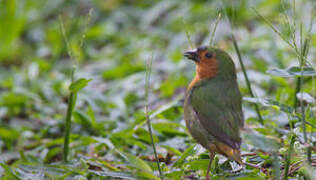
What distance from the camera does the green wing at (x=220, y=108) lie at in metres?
2.14

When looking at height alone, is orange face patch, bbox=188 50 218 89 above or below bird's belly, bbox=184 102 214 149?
above

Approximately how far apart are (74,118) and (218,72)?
4.70ft

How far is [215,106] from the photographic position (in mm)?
2236

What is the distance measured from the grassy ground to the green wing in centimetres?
9

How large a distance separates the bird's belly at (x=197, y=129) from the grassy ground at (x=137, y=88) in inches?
5.9

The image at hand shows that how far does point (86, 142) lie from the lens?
316 cm

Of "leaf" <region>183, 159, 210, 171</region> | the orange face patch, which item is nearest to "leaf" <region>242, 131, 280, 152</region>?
"leaf" <region>183, 159, 210, 171</region>

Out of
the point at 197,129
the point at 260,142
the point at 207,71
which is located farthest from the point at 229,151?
the point at 207,71

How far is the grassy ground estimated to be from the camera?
229 cm

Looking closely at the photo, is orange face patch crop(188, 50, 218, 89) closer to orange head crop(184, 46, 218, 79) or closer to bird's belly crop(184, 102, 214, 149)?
orange head crop(184, 46, 218, 79)

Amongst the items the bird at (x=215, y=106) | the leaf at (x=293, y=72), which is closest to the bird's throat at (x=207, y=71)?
the bird at (x=215, y=106)

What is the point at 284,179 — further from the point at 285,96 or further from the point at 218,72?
the point at 285,96

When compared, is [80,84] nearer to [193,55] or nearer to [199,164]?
[193,55]

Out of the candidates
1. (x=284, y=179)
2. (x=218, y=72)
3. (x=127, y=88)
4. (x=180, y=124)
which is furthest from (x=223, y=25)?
(x=284, y=179)
